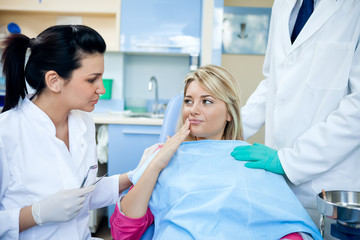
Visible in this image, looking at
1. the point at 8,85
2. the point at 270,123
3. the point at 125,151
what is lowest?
the point at 125,151

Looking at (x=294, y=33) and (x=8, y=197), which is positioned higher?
(x=294, y=33)

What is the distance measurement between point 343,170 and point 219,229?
1.72 ft

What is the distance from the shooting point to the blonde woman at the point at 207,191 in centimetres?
96

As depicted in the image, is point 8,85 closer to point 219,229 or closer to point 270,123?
point 219,229

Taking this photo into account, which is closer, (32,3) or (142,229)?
(142,229)

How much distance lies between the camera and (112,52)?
2883 millimetres

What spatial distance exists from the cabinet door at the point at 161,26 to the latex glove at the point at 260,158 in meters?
1.68

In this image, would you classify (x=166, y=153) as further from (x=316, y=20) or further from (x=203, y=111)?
(x=316, y=20)

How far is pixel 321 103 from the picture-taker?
115 cm

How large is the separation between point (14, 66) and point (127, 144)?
1.45 meters

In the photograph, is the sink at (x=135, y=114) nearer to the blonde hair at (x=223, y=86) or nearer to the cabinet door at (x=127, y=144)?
the cabinet door at (x=127, y=144)

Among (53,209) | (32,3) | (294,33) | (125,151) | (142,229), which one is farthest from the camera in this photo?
(32,3)

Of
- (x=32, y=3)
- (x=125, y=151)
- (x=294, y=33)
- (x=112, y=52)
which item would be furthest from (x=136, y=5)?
(x=294, y=33)

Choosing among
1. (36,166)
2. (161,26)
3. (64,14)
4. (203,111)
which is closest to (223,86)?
(203,111)
